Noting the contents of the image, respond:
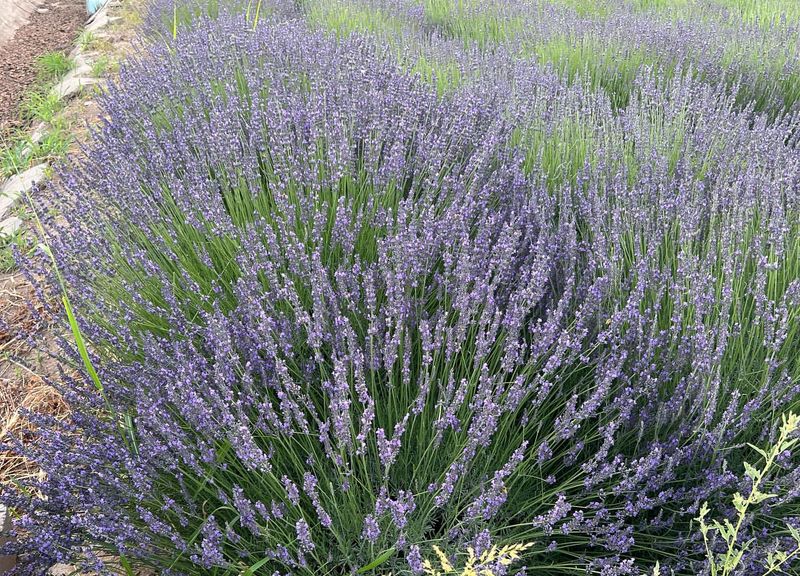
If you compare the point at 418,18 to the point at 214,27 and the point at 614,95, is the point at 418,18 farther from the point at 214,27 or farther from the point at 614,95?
the point at 614,95

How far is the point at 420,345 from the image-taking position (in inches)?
71.7

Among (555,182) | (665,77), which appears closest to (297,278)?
(555,182)

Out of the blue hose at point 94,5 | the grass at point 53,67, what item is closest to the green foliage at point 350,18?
the grass at point 53,67

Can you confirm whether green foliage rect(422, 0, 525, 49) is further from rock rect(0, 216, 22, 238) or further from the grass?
the grass

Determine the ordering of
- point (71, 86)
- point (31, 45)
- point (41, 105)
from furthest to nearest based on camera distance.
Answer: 1. point (31, 45)
2. point (71, 86)
3. point (41, 105)

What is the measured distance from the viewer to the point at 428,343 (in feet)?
4.96

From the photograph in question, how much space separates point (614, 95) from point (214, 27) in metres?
2.52

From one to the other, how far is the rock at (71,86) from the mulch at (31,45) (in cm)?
40

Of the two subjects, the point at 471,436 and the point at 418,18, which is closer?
the point at 471,436

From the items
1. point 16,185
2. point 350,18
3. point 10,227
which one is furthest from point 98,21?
point 10,227

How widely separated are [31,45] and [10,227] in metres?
4.53

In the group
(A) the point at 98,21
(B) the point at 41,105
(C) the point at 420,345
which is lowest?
(C) the point at 420,345

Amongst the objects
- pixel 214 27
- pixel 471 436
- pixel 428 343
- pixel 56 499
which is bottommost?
pixel 56 499

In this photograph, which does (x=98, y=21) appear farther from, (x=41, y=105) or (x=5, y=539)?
(x=5, y=539)
